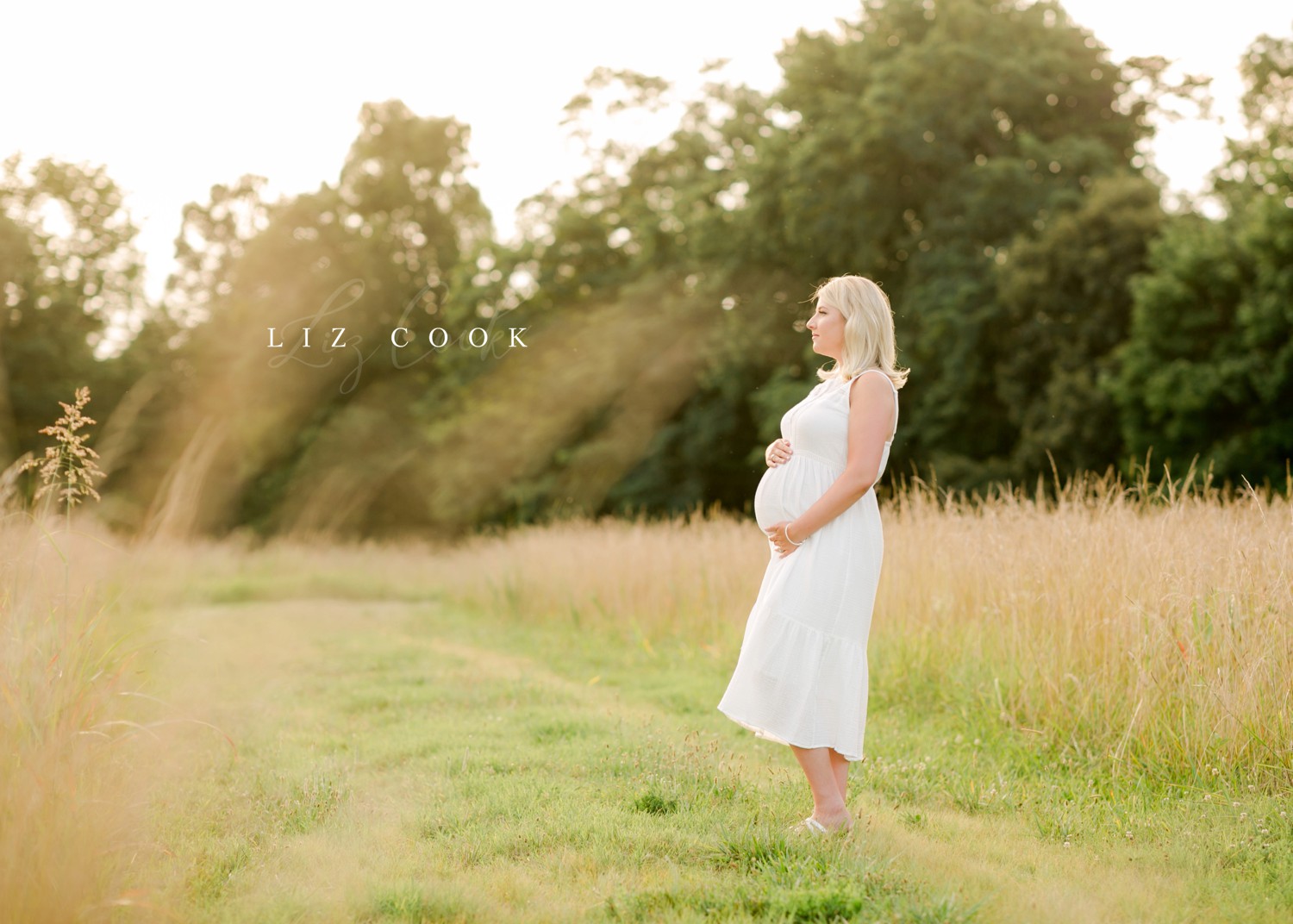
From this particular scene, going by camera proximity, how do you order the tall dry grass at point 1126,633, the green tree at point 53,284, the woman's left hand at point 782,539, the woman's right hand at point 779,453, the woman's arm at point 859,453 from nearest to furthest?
the woman's arm at point 859,453
the woman's left hand at point 782,539
the woman's right hand at point 779,453
the tall dry grass at point 1126,633
the green tree at point 53,284

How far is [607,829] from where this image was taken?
3918 mm

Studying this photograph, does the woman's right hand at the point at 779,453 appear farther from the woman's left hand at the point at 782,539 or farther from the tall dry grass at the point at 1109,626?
the tall dry grass at the point at 1109,626

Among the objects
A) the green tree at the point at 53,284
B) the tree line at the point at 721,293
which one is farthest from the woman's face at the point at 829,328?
the green tree at the point at 53,284

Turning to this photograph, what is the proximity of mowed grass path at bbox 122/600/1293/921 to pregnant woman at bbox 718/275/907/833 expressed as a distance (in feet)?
1.29

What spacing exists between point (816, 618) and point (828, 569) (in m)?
0.19

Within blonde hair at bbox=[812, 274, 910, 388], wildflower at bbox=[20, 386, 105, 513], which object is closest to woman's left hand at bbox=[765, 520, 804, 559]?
blonde hair at bbox=[812, 274, 910, 388]

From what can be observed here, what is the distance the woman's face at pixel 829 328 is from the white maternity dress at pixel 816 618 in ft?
0.52

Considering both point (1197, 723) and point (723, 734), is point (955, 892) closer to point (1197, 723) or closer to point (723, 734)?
point (1197, 723)

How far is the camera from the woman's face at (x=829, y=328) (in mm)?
3992

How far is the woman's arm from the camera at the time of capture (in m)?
3.75

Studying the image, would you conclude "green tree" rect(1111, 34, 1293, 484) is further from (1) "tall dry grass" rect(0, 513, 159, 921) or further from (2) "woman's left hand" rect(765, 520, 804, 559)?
(1) "tall dry grass" rect(0, 513, 159, 921)

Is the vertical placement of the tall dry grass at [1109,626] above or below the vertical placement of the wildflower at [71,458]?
below

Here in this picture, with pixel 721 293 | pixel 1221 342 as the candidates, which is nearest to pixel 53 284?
pixel 721 293

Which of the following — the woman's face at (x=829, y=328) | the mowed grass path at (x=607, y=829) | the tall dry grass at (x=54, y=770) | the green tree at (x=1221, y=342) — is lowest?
the mowed grass path at (x=607, y=829)
